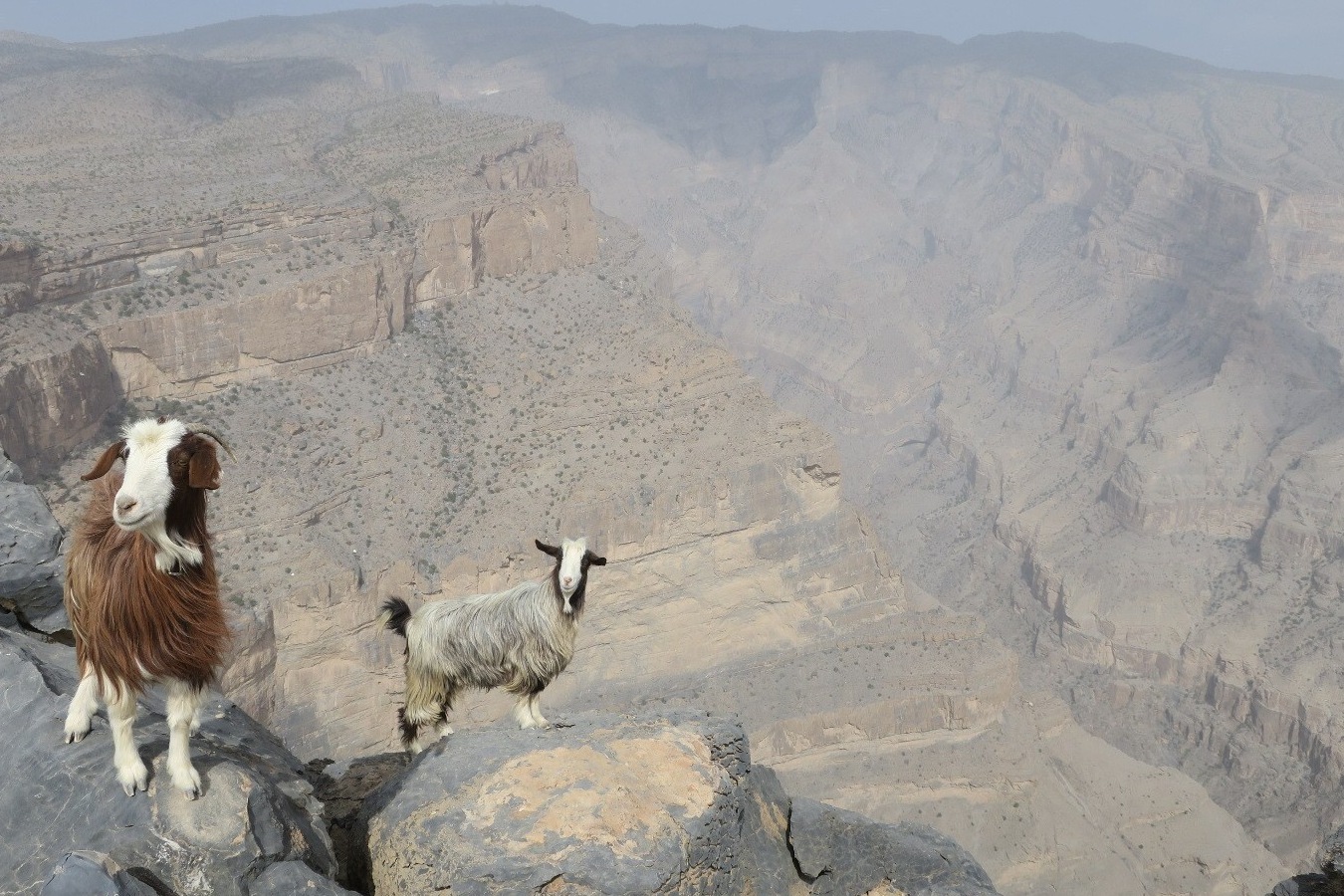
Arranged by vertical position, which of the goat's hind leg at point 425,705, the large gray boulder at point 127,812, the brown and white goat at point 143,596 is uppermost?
the brown and white goat at point 143,596

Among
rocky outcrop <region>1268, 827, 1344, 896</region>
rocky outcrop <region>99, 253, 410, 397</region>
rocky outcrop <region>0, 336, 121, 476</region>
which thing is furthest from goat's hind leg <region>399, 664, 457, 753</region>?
rocky outcrop <region>99, 253, 410, 397</region>

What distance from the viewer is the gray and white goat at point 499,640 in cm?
1059

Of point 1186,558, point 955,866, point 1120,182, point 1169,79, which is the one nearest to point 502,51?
point 1120,182

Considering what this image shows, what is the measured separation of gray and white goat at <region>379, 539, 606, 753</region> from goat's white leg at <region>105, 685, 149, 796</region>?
363 centimetres

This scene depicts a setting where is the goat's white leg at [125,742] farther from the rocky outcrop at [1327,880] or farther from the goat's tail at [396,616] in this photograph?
the rocky outcrop at [1327,880]

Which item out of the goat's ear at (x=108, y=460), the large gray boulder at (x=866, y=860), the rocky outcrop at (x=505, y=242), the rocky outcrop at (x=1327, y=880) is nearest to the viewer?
the goat's ear at (x=108, y=460)

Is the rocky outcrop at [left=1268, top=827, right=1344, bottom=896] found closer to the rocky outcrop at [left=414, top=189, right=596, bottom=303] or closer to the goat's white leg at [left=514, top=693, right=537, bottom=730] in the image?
the goat's white leg at [left=514, top=693, right=537, bottom=730]

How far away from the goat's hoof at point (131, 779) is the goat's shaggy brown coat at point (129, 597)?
53 centimetres

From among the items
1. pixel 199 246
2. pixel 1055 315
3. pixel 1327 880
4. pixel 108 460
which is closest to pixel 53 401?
pixel 199 246

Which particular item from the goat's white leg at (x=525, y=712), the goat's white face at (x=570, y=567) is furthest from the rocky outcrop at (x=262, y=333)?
the goat's white face at (x=570, y=567)

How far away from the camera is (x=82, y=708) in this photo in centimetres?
734

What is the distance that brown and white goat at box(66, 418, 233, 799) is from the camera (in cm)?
686

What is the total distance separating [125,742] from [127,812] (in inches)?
18.9

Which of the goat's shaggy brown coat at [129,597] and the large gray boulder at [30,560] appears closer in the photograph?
the goat's shaggy brown coat at [129,597]
